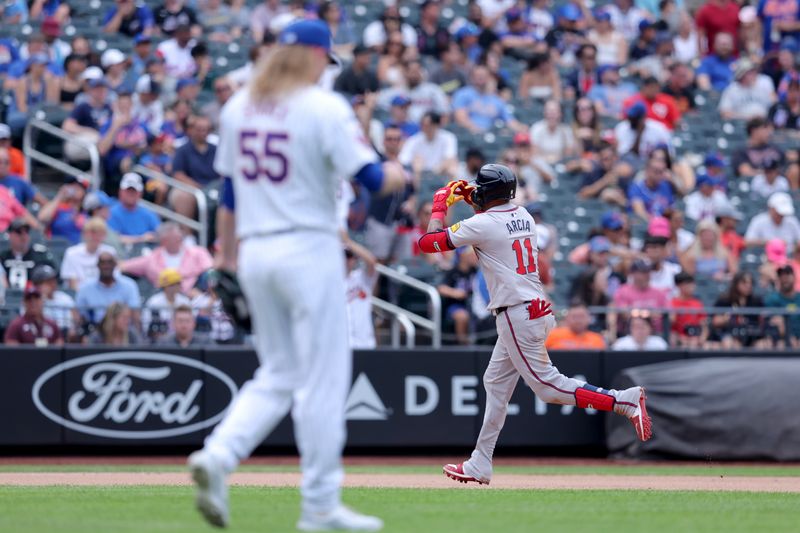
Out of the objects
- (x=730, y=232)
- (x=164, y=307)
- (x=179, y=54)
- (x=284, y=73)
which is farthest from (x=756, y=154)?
(x=284, y=73)

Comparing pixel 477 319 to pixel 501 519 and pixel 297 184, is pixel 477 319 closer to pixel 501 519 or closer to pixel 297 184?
pixel 501 519

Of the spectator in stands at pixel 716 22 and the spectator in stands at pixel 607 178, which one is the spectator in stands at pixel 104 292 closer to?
the spectator in stands at pixel 607 178

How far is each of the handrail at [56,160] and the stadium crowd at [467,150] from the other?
0.14 meters

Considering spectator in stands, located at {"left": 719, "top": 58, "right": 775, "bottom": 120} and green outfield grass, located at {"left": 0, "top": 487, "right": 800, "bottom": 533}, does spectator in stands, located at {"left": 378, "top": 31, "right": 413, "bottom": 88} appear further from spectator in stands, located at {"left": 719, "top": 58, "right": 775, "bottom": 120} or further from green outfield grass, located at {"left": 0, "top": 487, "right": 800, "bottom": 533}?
green outfield grass, located at {"left": 0, "top": 487, "right": 800, "bottom": 533}

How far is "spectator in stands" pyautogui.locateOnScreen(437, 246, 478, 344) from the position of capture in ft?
47.2

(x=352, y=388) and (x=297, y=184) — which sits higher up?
(x=297, y=184)

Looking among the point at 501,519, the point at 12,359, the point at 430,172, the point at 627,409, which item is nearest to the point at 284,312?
the point at 501,519

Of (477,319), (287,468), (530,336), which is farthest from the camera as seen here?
(477,319)

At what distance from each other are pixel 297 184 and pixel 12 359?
25.7 feet

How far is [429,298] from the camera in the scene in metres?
14.7

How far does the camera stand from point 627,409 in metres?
9.21

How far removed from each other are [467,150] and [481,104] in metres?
1.25

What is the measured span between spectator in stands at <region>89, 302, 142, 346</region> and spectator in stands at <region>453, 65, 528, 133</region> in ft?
21.7

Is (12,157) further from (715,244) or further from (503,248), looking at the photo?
(715,244)
